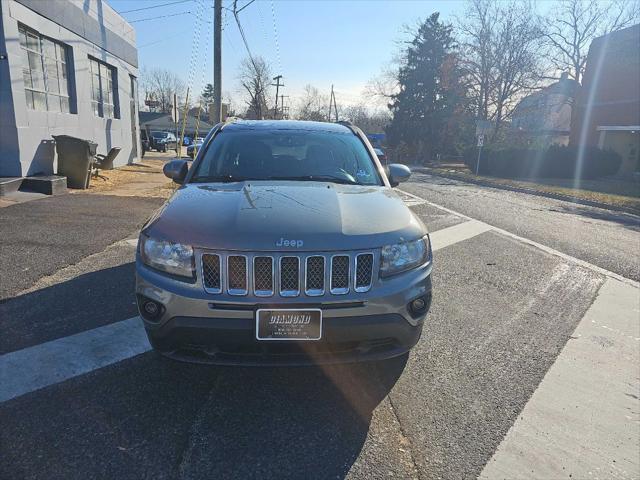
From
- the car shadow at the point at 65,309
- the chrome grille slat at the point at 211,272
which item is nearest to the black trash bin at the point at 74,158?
the car shadow at the point at 65,309

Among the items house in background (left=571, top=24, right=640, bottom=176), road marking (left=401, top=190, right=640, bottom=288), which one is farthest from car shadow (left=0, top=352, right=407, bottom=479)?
house in background (left=571, top=24, right=640, bottom=176)

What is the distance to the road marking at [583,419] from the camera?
2242 millimetres

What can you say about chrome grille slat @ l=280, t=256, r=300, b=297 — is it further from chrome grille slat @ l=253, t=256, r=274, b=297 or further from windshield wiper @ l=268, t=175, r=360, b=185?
windshield wiper @ l=268, t=175, r=360, b=185

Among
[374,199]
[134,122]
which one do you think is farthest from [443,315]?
[134,122]

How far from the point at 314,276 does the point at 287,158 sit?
1.78 metres

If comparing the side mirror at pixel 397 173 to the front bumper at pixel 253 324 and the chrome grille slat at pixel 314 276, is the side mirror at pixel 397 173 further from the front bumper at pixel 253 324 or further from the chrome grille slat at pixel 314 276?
the chrome grille slat at pixel 314 276

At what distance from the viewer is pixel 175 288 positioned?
241cm

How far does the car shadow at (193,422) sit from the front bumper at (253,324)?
0.36m

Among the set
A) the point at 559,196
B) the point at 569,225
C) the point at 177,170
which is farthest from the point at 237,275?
the point at 559,196

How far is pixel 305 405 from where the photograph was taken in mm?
2625

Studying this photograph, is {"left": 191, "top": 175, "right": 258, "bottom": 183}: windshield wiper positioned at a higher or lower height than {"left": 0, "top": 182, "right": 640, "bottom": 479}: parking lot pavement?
higher

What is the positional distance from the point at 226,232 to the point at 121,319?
1885 mm

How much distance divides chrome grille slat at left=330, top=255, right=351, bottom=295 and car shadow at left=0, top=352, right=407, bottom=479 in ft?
2.48

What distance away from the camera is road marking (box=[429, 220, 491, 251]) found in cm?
716
